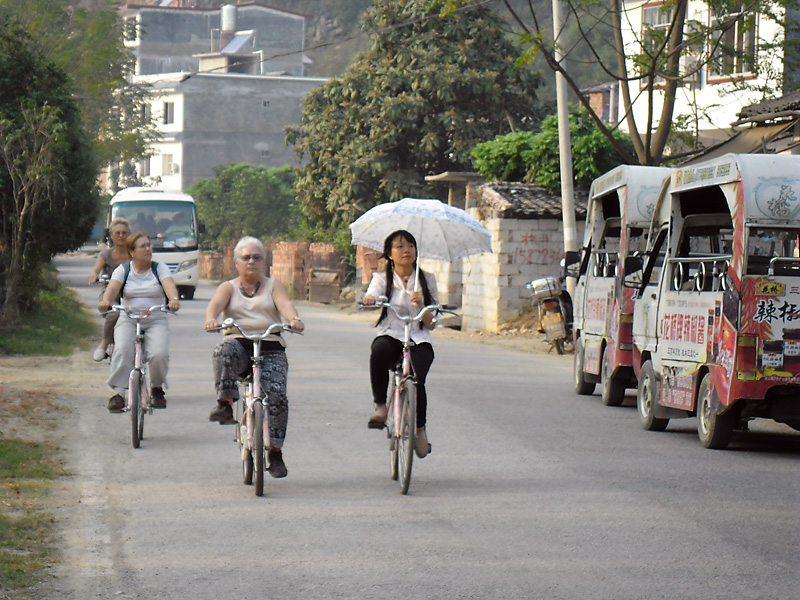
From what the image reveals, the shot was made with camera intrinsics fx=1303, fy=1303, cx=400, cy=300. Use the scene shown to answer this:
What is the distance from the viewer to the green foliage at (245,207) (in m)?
62.2

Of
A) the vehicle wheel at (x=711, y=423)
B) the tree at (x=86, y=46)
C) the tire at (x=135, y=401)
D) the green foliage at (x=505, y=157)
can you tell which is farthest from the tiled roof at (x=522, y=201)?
the tire at (x=135, y=401)

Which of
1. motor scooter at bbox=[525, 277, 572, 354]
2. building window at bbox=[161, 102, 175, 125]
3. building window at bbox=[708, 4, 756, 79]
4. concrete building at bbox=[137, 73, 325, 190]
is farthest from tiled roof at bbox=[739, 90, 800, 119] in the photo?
building window at bbox=[161, 102, 175, 125]

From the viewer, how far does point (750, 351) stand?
10.1m

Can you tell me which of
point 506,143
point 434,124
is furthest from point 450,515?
point 434,124

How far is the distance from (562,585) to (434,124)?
33.5m

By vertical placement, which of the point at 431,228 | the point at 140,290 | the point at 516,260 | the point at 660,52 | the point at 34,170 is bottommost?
the point at 140,290

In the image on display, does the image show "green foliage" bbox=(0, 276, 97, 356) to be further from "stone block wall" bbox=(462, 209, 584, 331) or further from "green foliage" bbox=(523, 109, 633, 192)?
"green foliage" bbox=(523, 109, 633, 192)

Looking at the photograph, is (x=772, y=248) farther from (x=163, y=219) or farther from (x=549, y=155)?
(x=163, y=219)

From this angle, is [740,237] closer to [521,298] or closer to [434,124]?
[521,298]

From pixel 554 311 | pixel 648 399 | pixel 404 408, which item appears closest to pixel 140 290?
pixel 404 408

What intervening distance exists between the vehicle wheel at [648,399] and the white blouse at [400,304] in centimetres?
363

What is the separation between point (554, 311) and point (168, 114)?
199 feet

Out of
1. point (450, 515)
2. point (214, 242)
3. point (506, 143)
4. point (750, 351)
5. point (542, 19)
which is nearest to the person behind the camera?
point (450, 515)

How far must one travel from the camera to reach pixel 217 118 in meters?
78.2
